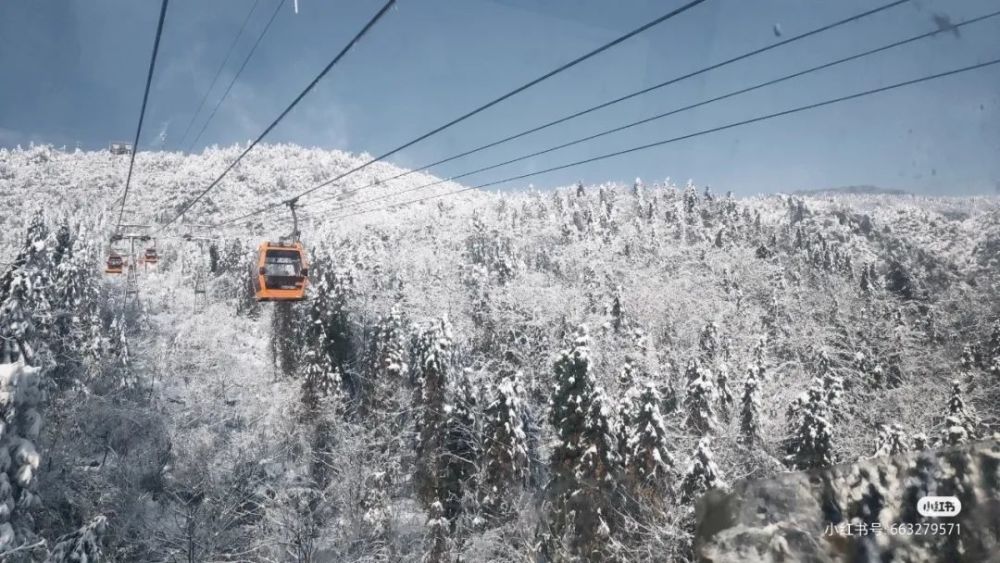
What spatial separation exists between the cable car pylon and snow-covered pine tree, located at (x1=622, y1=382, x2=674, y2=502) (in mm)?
17767

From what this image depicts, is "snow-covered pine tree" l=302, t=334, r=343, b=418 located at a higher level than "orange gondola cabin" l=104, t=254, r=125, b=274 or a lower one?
lower

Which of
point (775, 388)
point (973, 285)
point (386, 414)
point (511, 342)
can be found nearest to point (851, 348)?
point (775, 388)

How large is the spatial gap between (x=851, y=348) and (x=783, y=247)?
250ft

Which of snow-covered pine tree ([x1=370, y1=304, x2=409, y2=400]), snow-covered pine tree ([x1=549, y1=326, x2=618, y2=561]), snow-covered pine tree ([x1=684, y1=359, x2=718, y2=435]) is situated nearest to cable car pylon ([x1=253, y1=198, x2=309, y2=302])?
snow-covered pine tree ([x1=549, y1=326, x2=618, y2=561])

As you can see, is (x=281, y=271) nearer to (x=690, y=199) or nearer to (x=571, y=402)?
(x=571, y=402)

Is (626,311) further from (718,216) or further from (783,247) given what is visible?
(718,216)

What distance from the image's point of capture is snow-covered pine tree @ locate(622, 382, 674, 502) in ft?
90.4

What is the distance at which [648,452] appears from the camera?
28.7 metres

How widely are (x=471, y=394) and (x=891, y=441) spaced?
78.0ft

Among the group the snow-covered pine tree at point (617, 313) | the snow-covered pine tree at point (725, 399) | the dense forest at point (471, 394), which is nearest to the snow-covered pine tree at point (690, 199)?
the dense forest at point (471, 394)

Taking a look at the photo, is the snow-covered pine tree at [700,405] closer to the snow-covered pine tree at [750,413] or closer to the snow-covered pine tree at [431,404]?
the snow-covered pine tree at [750,413]

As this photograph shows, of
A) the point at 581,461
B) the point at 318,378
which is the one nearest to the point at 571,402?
the point at 581,461

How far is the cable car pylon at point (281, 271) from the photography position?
2106cm

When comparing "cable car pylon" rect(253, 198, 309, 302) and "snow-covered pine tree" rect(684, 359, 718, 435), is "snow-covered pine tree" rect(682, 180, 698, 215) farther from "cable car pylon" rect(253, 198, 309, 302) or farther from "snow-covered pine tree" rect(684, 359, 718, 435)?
"cable car pylon" rect(253, 198, 309, 302)
